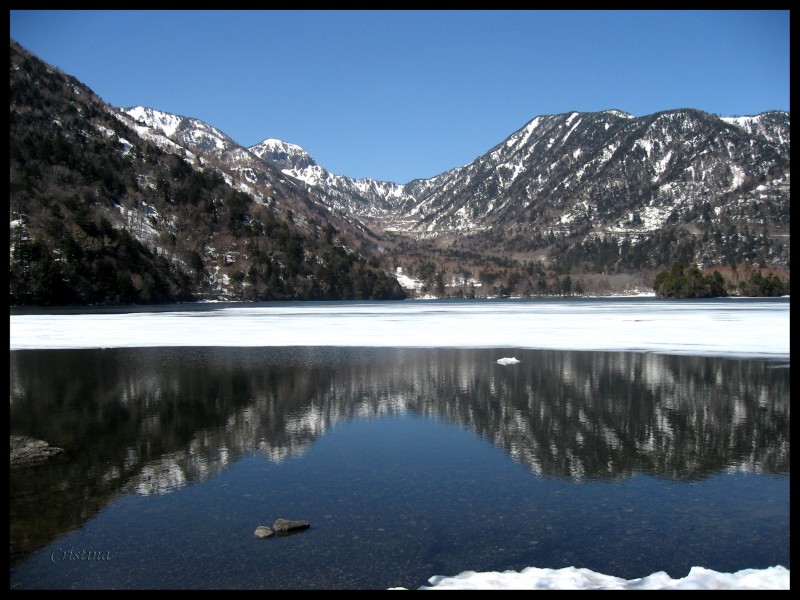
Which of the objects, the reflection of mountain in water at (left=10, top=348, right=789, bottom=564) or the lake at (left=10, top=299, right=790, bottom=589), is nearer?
the lake at (left=10, top=299, right=790, bottom=589)

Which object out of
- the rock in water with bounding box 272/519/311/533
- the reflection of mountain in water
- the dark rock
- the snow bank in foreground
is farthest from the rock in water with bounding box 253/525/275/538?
the dark rock

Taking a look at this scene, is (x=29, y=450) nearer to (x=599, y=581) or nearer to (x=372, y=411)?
(x=372, y=411)

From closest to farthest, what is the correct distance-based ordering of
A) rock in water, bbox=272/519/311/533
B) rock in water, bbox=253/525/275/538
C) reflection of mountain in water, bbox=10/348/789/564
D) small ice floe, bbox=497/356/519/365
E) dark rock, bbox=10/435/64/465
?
rock in water, bbox=253/525/275/538 < rock in water, bbox=272/519/311/533 < reflection of mountain in water, bbox=10/348/789/564 < dark rock, bbox=10/435/64/465 < small ice floe, bbox=497/356/519/365

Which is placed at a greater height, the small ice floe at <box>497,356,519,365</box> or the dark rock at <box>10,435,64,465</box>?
the dark rock at <box>10,435,64,465</box>

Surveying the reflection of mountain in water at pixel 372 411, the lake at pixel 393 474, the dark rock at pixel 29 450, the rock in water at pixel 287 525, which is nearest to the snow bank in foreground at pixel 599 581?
the lake at pixel 393 474

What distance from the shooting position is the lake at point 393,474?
32.2 ft

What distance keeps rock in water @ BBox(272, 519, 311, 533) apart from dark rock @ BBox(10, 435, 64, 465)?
24.2 ft

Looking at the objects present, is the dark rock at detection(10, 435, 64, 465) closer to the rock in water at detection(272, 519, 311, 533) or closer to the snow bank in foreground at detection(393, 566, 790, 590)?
the rock in water at detection(272, 519, 311, 533)

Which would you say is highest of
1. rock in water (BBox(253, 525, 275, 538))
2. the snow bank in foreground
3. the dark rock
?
the dark rock

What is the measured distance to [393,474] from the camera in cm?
1416

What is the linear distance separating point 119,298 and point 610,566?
154085mm

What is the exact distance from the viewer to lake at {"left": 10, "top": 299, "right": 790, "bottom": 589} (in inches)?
387

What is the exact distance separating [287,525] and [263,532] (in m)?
0.42

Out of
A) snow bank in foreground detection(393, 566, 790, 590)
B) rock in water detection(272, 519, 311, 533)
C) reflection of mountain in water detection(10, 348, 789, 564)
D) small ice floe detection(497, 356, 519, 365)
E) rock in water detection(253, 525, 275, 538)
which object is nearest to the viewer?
snow bank in foreground detection(393, 566, 790, 590)
